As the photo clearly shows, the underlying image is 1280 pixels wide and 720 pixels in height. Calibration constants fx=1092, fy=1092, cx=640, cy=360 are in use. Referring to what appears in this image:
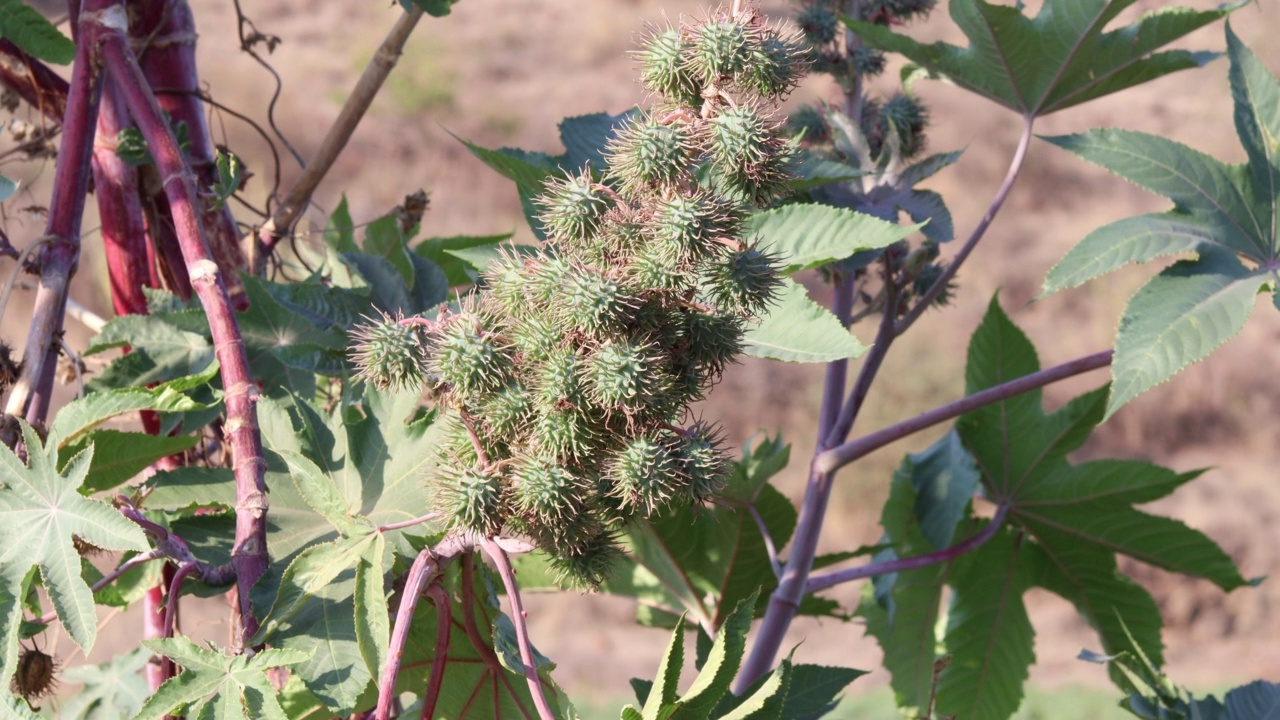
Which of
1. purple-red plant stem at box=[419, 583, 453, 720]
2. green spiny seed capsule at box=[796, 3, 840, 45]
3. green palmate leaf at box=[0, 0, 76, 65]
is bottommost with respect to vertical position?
purple-red plant stem at box=[419, 583, 453, 720]

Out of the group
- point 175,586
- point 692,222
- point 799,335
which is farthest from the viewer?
point 799,335

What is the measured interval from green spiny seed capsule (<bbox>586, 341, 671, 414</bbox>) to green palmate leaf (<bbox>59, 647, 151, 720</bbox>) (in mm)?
1025

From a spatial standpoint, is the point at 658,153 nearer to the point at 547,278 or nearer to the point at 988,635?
the point at 547,278

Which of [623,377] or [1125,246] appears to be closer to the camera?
[623,377]

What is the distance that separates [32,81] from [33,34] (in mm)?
215

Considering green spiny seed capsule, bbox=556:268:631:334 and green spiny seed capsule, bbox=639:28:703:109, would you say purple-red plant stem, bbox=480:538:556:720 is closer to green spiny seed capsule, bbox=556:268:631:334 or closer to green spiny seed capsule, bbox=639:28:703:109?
green spiny seed capsule, bbox=556:268:631:334

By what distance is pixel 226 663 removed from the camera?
0.82 m

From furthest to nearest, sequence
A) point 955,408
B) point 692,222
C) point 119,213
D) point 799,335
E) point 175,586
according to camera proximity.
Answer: point 119,213 → point 955,408 → point 799,335 → point 175,586 → point 692,222

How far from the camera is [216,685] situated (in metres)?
0.81

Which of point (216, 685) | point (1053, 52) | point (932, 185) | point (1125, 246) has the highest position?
point (932, 185)

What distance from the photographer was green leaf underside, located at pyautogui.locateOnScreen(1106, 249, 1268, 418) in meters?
1.05

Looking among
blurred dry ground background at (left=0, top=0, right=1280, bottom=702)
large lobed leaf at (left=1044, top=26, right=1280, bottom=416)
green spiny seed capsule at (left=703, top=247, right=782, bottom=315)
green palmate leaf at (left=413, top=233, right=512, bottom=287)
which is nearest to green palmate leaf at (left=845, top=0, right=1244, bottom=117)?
large lobed leaf at (left=1044, top=26, right=1280, bottom=416)

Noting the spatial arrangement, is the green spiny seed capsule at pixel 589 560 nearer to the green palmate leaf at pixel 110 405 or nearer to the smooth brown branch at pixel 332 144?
the green palmate leaf at pixel 110 405

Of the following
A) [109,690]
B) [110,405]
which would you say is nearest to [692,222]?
[110,405]
